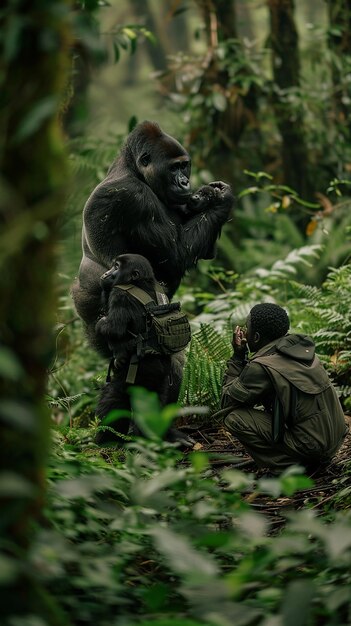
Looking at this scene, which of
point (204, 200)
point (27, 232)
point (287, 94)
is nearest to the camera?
point (27, 232)

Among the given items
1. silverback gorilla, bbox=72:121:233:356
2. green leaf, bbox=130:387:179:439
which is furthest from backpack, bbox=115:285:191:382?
green leaf, bbox=130:387:179:439

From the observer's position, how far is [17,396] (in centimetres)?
191

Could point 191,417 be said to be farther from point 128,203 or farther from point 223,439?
point 128,203

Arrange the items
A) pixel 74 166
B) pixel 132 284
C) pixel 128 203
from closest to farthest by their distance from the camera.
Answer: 1. pixel 132 284
2. pixel 128 203
3. pixel 74 166

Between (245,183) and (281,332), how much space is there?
7.00m

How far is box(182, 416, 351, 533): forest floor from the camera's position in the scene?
12.7 ft

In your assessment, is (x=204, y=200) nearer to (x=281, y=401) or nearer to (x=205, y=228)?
(x=205, y=228)

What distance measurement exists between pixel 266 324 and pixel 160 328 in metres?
0.59

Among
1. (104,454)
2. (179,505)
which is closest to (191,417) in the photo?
(104,454)

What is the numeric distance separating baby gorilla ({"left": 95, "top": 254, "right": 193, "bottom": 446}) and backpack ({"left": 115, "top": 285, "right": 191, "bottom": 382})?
0.08ft

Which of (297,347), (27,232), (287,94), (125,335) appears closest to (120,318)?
(125,335)

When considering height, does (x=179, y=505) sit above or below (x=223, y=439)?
above

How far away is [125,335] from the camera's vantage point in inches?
190

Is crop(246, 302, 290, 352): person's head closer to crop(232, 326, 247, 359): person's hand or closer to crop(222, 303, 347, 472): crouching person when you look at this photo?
crop(222, 303, 347, 472): crouching person
